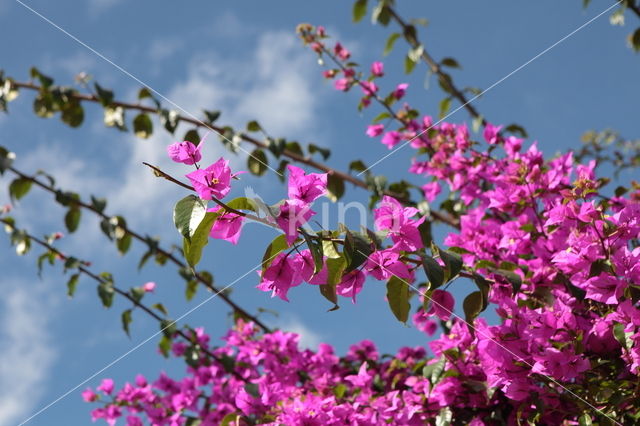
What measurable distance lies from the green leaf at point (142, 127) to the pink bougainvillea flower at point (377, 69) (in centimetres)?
112

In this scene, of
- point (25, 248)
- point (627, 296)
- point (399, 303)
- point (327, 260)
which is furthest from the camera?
point (25, 248)

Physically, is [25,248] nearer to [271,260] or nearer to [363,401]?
[363,401]

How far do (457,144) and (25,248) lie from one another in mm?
2144

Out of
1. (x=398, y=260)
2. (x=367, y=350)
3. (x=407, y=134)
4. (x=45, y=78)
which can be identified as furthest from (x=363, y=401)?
(x=45, y=78)

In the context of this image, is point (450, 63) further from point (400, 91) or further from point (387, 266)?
point (387, 266)

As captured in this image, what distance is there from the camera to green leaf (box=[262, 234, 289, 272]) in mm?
1120

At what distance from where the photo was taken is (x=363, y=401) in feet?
6.21

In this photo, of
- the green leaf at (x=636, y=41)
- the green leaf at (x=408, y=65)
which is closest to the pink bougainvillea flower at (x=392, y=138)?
the green leaf at (x=408, y=65)

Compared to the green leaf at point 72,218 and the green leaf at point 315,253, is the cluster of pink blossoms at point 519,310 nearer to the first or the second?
the green leaf at point 315,253

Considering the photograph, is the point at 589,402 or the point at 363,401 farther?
the point at 363,401

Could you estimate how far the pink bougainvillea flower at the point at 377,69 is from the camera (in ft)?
10.5

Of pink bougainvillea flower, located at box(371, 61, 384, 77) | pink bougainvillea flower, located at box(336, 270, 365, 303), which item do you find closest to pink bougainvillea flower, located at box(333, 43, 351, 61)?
pink bougainvillea flower, located at box(371, 61, 384, 77)

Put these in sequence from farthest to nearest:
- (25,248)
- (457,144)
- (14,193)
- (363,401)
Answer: (25,248), (14,193), (457,144), (363,401)

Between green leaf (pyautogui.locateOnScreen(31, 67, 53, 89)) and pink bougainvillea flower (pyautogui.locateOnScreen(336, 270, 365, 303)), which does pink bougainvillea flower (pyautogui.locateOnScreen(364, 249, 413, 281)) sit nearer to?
pink bougainvillea flower (pyautogui.locateOnScreen(336, 270, 365, 303))
